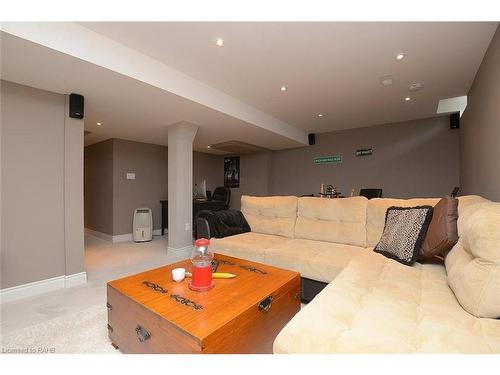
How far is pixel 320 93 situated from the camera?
3344 mm

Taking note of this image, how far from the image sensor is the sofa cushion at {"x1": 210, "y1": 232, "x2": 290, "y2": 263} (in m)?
2.33

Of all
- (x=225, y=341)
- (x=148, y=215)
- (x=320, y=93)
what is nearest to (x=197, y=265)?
(x=225, y=341)

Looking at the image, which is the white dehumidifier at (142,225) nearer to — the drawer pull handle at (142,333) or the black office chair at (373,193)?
the drawer pull handle at (142,333)

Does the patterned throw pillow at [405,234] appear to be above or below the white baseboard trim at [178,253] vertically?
above

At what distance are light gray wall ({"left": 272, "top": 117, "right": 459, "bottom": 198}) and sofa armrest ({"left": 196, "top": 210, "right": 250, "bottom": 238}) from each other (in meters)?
3.48

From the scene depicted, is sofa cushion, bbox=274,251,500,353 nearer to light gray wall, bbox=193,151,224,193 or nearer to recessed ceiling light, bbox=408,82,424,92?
recessed ceiling light, bbox=408,82,424,92

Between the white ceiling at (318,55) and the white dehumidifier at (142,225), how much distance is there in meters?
3.19

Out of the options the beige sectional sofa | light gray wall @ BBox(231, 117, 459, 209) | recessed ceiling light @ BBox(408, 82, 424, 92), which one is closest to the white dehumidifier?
light gray wall @ BBox(231, 117, 459, 209)

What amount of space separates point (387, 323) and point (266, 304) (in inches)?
23.1

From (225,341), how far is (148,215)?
4432 millimetres

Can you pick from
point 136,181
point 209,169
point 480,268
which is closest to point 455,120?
point 480,268

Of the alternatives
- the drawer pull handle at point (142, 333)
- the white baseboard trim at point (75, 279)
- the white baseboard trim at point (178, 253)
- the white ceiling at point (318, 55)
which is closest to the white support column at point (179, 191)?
the white baseboard trim at point (178, 253)

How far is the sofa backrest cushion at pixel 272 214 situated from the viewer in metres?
2.85

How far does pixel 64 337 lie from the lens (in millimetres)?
1588
